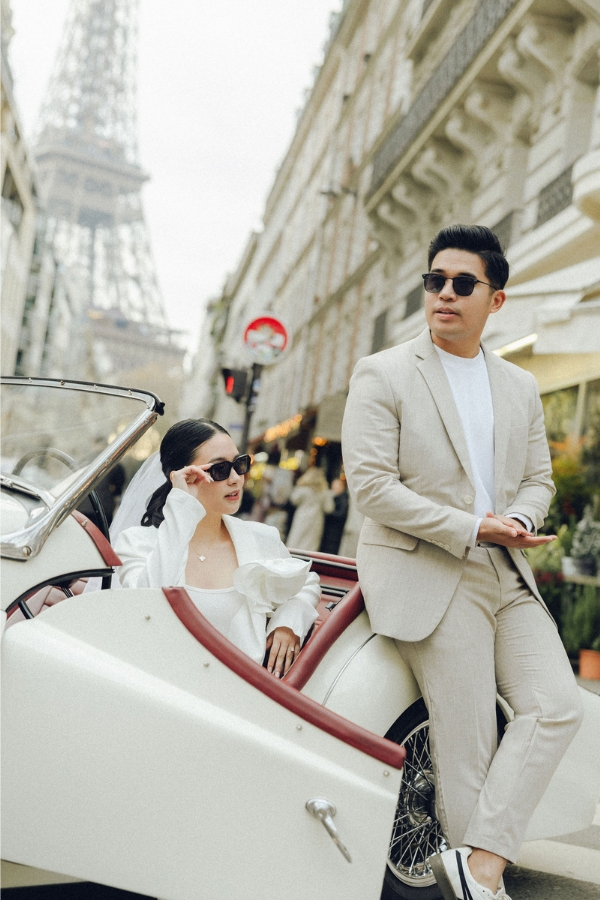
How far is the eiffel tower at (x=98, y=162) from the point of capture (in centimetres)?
11381

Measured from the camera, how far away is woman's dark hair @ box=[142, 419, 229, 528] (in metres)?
2.95

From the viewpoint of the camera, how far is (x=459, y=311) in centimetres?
281

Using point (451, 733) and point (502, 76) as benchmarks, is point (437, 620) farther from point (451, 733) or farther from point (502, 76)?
point (502, 76)

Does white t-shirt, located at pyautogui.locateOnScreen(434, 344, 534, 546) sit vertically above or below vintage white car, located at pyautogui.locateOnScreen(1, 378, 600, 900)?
above

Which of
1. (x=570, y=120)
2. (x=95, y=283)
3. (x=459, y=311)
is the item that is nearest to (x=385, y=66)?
(x=570, y=120)

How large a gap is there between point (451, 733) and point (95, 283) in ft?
380

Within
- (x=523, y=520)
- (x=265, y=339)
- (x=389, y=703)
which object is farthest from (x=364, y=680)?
(x=265, y=339)

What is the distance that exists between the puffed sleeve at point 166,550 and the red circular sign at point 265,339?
23.7ft

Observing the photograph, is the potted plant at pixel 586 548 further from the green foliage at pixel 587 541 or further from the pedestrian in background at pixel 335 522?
the pedestrian in background at pixel 335 522

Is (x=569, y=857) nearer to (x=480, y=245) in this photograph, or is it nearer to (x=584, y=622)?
(x=480, y=245)

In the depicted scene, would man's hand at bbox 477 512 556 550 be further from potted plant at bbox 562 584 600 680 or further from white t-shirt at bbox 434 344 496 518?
potted plant at bbox 562 584 600 680

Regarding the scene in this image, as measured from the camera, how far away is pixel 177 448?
2.98 meters

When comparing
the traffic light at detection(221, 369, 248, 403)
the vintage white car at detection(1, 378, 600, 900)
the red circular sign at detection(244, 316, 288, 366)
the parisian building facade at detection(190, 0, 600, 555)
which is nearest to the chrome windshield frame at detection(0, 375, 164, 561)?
the vintage white car at detection(1, 378, 600, 900)

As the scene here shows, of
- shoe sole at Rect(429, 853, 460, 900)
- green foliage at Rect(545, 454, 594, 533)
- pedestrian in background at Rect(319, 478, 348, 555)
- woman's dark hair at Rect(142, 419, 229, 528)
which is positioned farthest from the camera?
pedestrian in background at Rect(319, 478, 348, 555)
